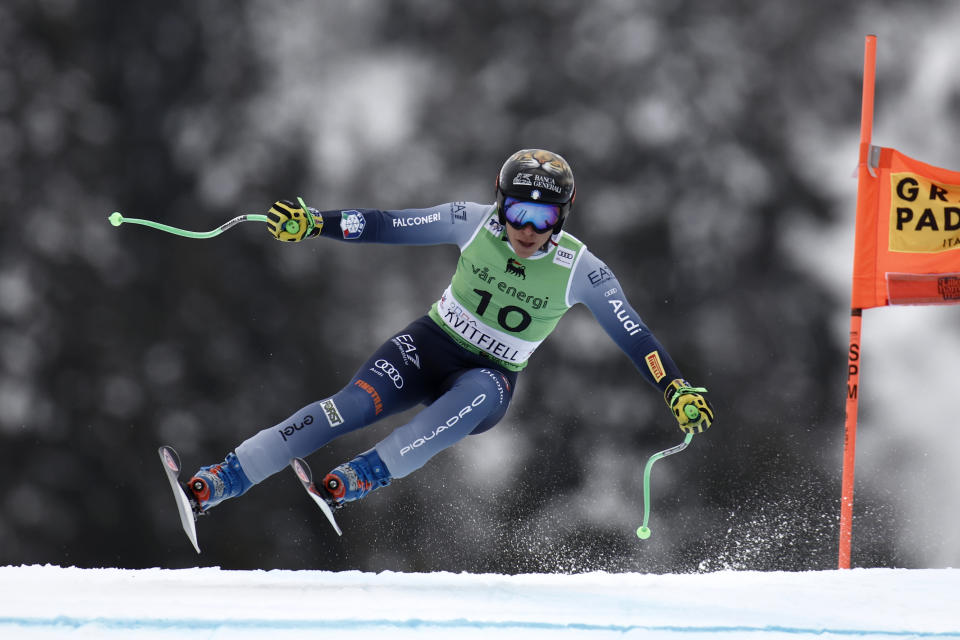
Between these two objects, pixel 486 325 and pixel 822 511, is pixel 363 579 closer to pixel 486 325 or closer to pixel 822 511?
pixel 486 325

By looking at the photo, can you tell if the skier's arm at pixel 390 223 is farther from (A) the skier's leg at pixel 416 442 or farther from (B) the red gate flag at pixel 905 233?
(B) the red gate flag at pixel 905 233

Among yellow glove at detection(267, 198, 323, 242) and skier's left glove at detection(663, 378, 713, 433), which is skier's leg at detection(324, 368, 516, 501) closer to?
Answer: skier's left glove at detection(663, 378, 713, 433)

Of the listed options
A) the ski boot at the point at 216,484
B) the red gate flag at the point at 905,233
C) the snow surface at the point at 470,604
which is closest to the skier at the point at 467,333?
the ski boot at the point at 216,484

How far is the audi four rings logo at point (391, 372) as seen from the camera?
3.45m

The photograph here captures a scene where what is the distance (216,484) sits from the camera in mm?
3213

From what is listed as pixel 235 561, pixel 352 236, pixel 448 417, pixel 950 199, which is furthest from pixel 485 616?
pixel 235 561

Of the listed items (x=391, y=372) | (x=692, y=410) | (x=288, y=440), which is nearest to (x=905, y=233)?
(x=692, y=410)

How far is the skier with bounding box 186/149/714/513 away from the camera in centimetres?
323

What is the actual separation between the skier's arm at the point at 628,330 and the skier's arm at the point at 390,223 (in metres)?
0.46

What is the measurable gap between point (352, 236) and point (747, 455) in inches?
165

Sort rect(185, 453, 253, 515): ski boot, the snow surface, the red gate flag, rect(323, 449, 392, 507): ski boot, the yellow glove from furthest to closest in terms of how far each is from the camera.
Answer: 1. the red gate flag
2. the yellow glove
3. rect(185, 453, 253, 515): ski boot
4. rect(323, 449, 392, 507): ski boot
5. the snow surface

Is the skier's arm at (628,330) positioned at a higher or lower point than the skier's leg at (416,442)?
higher

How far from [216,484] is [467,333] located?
3.53ft

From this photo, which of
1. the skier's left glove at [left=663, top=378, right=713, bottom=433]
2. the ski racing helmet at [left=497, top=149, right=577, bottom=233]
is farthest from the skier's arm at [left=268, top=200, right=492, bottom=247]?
the skier's left glove at [left=663, top=378, right=713, bottom=433]
